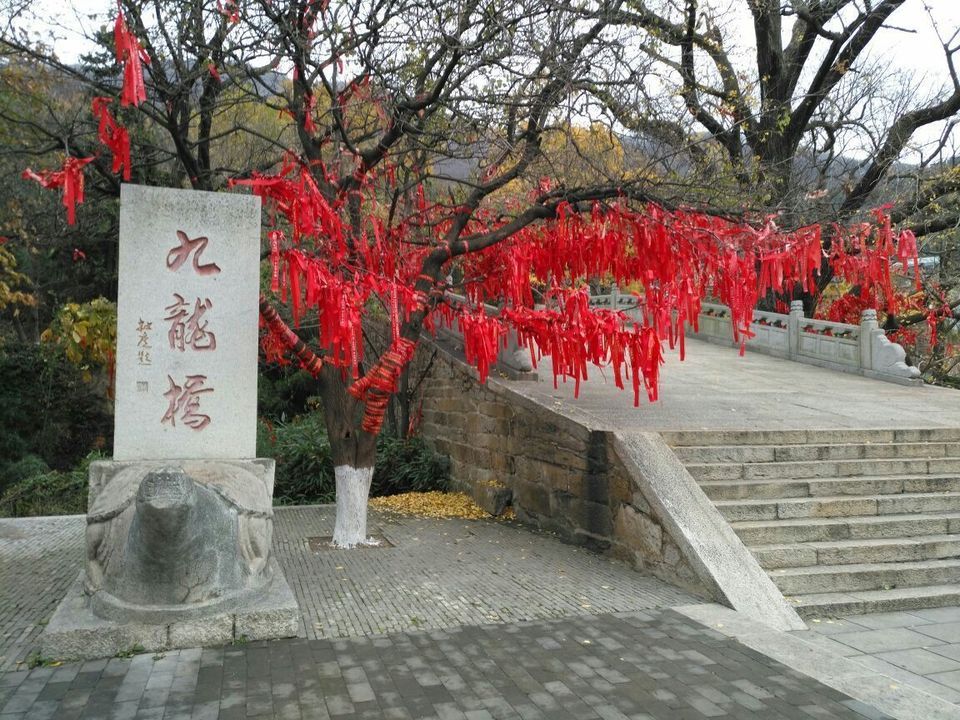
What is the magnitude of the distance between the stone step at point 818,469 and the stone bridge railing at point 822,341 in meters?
4.70

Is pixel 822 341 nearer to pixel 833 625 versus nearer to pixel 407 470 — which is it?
pixel 407 470

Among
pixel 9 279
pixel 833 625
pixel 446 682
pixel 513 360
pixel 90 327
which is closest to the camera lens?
pixel 446 682

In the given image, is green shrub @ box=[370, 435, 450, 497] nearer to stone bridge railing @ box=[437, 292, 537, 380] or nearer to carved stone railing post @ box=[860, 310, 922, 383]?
stone bridge railing @ box=[437, 292, 537, 380]

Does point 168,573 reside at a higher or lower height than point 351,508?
higher

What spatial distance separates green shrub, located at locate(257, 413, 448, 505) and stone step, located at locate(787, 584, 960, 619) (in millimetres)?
5735

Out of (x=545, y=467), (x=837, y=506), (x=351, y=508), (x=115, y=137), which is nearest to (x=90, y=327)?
(x=115, y=137)

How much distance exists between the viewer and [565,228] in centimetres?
799

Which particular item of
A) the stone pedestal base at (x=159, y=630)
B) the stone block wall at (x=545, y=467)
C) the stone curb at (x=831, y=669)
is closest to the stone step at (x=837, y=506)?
the stone block wall at (x=545, y=467)

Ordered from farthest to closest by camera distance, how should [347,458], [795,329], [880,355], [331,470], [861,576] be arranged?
[795,329] → [880,355] → [331,470] → [347,458] → [861,576]

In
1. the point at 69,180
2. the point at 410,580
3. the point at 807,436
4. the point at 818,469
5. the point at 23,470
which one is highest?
the point at 69,180

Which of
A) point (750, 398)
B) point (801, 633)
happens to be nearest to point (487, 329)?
point (801, 633)

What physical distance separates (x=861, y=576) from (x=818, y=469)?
1.46m

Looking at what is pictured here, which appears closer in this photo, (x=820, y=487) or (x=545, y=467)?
(x=820, y=487)

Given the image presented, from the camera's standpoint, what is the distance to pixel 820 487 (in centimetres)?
705
